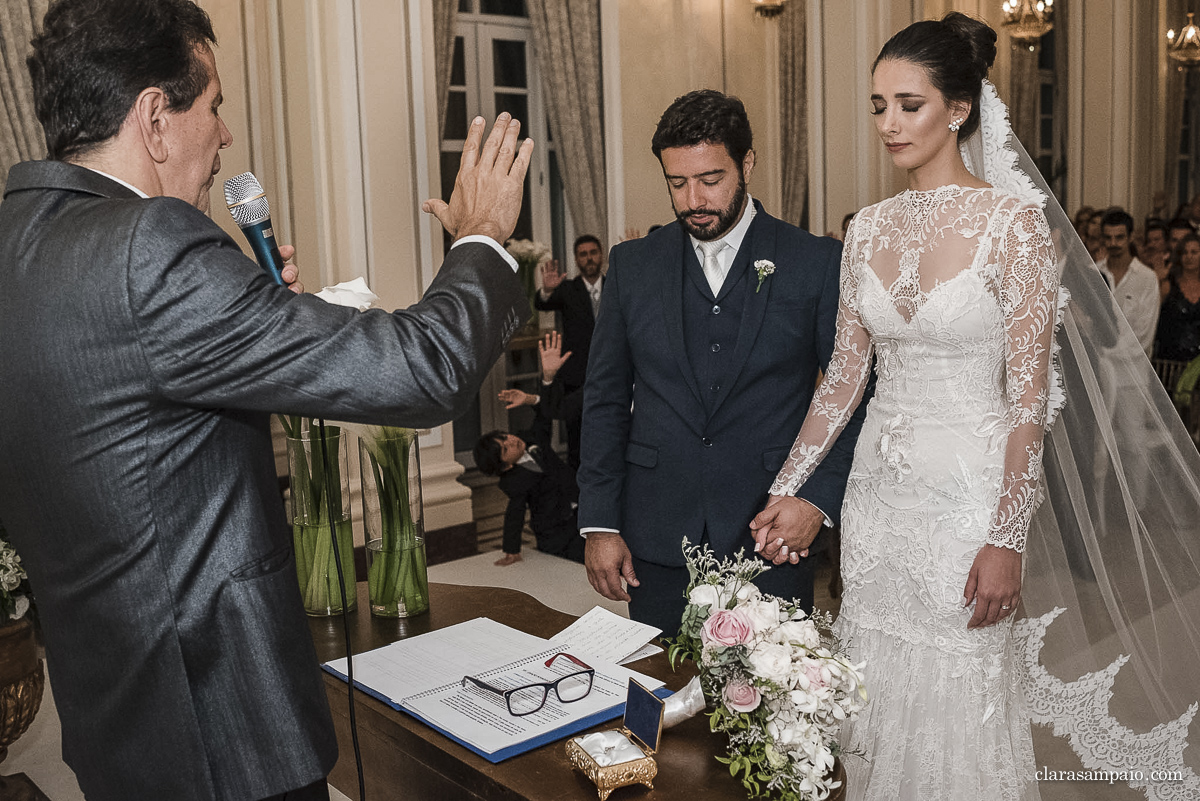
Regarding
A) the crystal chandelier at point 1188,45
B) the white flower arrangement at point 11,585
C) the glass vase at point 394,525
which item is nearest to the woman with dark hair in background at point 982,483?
the glass vase at point 394,525

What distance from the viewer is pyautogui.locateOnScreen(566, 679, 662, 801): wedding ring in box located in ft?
4.82

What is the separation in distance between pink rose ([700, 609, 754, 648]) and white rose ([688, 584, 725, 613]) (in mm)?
57

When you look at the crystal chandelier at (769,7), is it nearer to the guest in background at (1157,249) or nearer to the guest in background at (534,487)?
the guest in background at (1157,249)

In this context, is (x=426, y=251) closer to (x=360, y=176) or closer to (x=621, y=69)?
(x=360, y=176)

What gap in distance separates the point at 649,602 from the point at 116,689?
142cm

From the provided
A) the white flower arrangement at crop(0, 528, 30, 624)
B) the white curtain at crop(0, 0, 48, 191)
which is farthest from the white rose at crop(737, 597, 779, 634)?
the white curtain at crop(0, 0, 48, 191)

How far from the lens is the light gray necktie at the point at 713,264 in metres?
2.46

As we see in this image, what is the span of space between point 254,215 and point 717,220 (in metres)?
1.18

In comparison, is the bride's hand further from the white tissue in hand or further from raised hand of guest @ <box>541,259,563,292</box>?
raised hand of guest @ <box>541,259,563,292</box>

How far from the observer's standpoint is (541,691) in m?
1.79

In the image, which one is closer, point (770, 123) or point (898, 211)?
point (898, 211)

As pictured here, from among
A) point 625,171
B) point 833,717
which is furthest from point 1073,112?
point 833,717

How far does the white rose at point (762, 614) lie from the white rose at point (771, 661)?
0.09 ft

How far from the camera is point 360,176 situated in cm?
529
